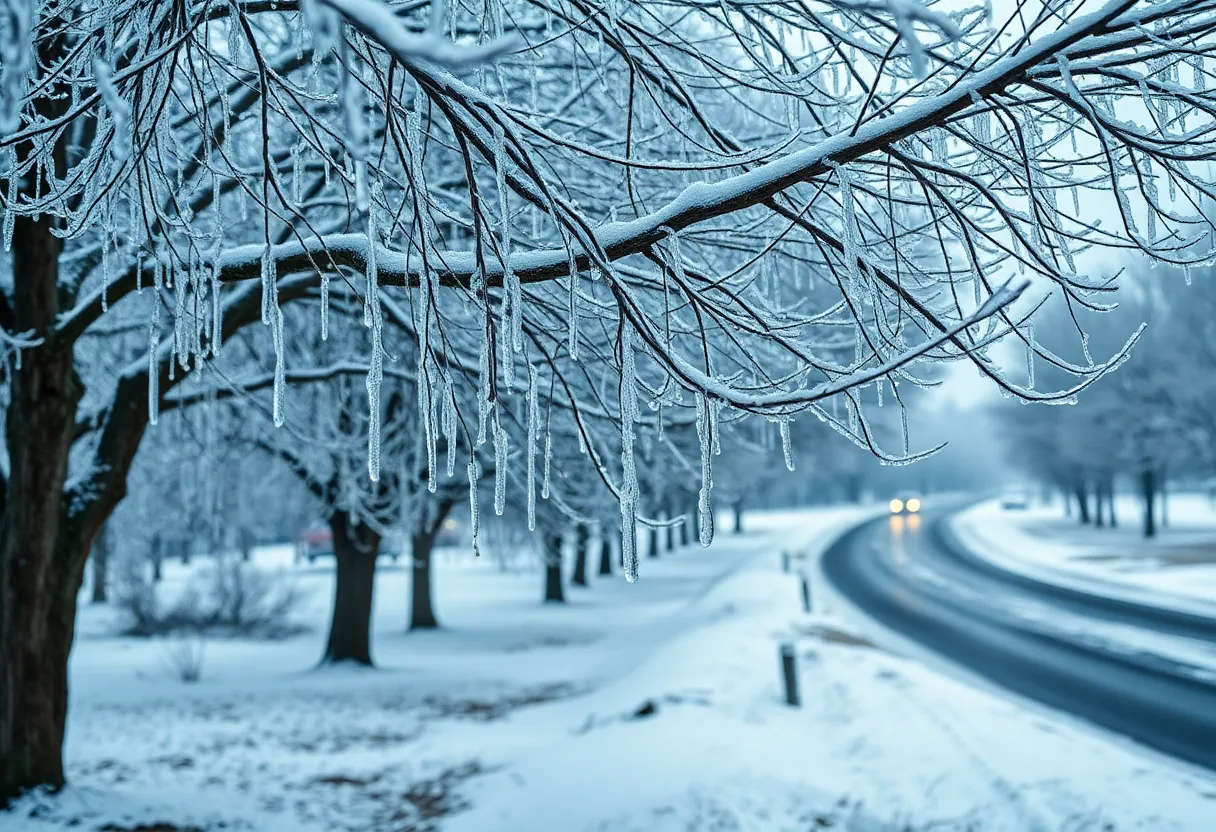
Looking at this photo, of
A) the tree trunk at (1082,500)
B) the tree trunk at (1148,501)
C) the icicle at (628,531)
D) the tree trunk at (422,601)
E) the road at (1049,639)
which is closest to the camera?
the icicle at (628,531)

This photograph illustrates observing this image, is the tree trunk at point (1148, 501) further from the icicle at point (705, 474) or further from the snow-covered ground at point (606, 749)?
the icicle at point (705, 474)

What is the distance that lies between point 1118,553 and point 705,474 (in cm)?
2803

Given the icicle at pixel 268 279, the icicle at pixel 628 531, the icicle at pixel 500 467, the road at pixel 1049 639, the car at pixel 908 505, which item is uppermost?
the icicle at pixel 268 279

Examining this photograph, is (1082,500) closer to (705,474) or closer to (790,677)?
(790,677)

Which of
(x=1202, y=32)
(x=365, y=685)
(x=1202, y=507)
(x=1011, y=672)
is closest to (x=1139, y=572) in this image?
(x=1011, y=672)

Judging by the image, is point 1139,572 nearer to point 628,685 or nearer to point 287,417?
point 628,685

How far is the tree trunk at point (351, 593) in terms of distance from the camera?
14602 millimetres

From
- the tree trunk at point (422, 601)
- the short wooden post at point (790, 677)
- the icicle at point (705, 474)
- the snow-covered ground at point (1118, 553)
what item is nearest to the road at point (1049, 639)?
the snow-covered ground at point (1118, 553)

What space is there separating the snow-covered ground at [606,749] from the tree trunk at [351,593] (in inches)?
24.2

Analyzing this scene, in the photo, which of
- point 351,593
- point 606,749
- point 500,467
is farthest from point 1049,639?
point 500,467

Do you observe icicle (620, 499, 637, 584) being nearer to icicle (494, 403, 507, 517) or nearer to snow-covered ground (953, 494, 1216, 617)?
icicle (494, 403, 507, 517)

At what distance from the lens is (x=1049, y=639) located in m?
13.5

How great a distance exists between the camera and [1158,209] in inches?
112

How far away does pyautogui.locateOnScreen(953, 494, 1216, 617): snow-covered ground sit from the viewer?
55.2 feet
